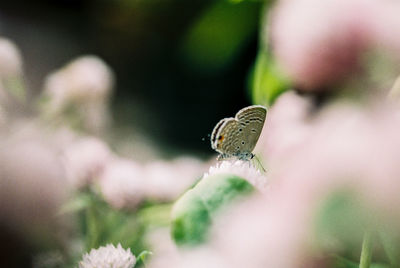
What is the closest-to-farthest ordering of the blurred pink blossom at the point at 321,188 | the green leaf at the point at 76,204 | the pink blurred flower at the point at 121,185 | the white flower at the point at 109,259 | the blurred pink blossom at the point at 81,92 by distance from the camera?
the blurred pink blossom at the point at 321,188 → the white flower at the point at 109,259 → the green leaf at the point at 76,204 → the pink blurred flower at the point at 121,185 → the blurred pink blossom at the point at 81,92

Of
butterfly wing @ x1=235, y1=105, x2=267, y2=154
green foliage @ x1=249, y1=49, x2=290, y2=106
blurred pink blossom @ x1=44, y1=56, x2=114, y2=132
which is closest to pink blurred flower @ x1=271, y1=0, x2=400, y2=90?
butterfly wing @ x1=235, y1=105, x2=267, y2=154

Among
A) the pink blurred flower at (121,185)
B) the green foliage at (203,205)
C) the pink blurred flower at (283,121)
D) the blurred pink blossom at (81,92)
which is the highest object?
the blurred pink blossom at (81,92)

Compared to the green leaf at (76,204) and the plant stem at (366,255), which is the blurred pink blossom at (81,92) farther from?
the plant stem at (366,255)

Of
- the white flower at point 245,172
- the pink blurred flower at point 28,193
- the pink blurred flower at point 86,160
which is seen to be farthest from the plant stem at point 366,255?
the pink blurred flower at point 86,160

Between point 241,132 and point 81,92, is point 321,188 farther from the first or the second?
point 81,92

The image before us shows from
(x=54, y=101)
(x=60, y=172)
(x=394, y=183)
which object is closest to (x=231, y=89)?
(x=54, y=101)

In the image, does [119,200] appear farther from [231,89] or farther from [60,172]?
[231,89]
